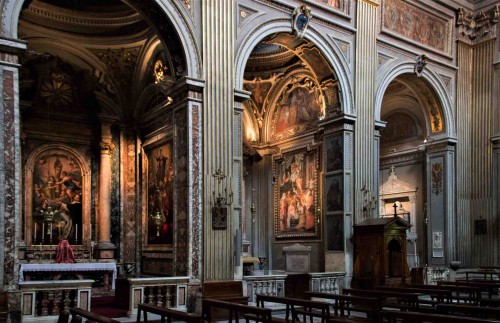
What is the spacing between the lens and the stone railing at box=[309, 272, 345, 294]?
13.9m

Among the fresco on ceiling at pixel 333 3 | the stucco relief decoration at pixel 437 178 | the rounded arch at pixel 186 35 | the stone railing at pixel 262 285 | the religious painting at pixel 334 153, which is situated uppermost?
the fresco on ceiling at pixel 333 3

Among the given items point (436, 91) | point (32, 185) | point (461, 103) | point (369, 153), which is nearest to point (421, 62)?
point (436, 91)

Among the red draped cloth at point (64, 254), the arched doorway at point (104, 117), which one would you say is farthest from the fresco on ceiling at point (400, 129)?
the red draped cloth at point (64, 254)

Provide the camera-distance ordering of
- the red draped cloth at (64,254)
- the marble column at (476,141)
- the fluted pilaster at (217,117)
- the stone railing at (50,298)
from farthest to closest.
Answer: the marble column at (476,141)
the red draped cloth at (64,254)
the fluted pilaster at (217,117)
the stone railing at (50,298)

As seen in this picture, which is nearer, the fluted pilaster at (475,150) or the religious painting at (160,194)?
the religious painting at (160,194)

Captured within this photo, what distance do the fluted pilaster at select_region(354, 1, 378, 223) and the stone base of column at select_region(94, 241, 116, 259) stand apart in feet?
23.2

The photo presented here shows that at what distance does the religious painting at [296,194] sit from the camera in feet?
57.0

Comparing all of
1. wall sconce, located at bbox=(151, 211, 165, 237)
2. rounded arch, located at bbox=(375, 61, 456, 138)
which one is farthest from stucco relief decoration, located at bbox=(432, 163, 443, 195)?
wall sconce, located at bbox=(151, 211, 165, 237)

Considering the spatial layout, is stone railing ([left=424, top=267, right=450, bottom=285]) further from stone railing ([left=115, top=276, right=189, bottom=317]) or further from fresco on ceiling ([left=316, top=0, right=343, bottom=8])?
stone railing ([left=115, top=276, right=189, bottom=317])

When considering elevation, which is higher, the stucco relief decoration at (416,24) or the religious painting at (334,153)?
the stucco relief decoration at (416,24)

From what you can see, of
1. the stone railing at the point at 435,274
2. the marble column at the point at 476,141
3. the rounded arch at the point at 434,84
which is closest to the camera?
the rounded arch at the point at 434,84

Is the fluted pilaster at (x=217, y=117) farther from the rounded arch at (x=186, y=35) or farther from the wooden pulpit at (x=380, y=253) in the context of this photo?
the wooden pulpit at (x=380, y=253)

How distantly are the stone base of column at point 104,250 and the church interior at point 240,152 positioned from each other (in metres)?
0.03

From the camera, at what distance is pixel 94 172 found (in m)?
16.2
